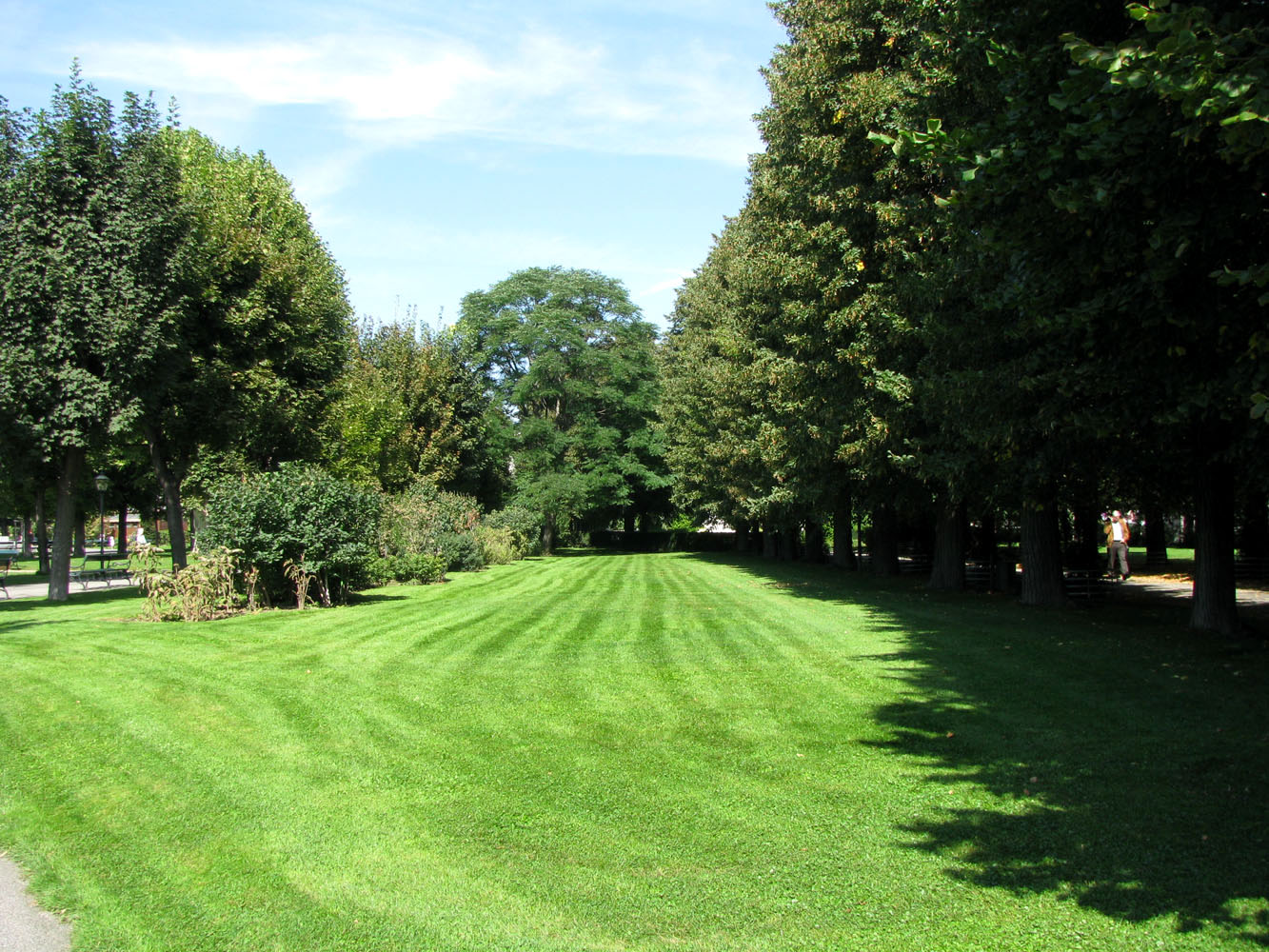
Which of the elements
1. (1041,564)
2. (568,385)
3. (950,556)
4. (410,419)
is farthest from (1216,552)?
(568,385)

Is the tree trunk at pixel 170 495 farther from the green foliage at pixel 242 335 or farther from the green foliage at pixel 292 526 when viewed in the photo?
the green foliage at pixel 292 526

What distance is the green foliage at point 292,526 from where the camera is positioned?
52.4 ft

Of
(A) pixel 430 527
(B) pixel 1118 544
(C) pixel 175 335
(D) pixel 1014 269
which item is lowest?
(B) pixel 1118 544

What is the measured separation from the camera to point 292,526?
16344mm

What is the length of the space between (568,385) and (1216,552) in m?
42.4

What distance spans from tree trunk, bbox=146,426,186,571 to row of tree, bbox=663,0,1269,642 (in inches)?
586

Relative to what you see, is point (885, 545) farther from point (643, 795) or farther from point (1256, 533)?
point (643, 795)

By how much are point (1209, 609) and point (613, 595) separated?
12394mm

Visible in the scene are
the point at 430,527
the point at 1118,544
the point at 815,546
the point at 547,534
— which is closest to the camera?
the point at 1118,544

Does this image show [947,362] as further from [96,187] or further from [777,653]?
[96,187]

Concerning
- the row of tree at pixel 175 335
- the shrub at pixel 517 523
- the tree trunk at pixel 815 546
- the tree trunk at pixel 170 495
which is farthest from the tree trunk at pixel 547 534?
the tree trunk at pixel 170 495

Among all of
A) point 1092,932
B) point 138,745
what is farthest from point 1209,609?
point 138,745

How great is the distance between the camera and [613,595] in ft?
70.8

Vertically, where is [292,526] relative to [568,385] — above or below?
below
